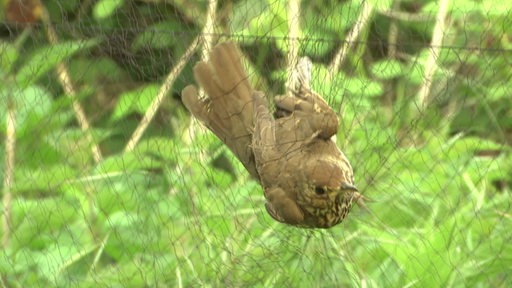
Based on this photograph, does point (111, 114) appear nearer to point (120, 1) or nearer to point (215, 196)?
point (120, 1)

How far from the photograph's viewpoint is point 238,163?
262cm

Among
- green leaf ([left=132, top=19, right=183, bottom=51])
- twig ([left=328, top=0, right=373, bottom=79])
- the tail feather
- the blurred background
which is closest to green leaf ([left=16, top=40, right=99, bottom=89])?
the blurred background

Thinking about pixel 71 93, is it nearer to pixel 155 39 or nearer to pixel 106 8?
pixel 106 8

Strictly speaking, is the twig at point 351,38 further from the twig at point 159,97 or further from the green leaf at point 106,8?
the green leaf at point 106,8

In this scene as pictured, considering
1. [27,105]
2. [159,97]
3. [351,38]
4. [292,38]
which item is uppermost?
[292,38]

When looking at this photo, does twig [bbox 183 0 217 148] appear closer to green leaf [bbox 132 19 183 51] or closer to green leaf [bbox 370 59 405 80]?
green leaf [bbox 132 19 183 51]

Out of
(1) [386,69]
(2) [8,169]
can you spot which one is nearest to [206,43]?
(1) [386,69]

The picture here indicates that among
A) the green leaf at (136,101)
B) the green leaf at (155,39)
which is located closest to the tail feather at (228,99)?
the green leaf at (155,39)

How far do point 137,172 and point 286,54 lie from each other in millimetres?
427

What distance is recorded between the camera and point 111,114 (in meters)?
3.20

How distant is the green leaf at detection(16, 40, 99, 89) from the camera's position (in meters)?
2.54

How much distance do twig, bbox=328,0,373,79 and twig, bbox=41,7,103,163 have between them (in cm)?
56

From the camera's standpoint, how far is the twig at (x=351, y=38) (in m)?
2.31

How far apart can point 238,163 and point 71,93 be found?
0.39m
